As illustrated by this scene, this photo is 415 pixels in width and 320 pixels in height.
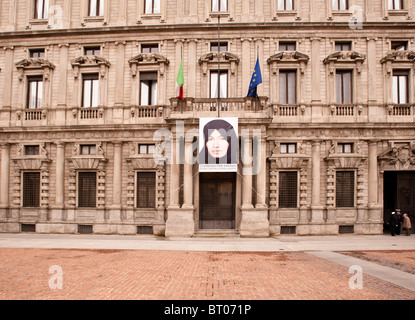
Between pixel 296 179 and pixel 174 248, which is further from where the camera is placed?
pixel 296 179

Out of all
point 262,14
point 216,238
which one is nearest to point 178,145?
point 216,238

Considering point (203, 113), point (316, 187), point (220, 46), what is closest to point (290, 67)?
point (220, 46)

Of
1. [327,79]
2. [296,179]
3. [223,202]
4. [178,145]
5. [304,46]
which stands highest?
[304,46]

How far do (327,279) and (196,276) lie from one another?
4295 millimetres

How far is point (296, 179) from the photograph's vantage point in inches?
870

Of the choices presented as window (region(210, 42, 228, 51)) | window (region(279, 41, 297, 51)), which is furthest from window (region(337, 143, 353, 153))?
window (region(210, 42, 228, 51))

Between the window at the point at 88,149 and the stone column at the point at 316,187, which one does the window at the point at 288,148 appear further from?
the window at the point at 88,149

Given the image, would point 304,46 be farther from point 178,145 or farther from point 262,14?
point 178,145

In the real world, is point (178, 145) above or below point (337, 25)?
below

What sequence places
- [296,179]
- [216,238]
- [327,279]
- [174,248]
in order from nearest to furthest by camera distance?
1. [327,279]
2. [174,248]
3. [216,238]
4. [296,179]

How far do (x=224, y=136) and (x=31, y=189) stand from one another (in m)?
15.1

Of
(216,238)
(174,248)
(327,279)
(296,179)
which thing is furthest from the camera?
(296,179)

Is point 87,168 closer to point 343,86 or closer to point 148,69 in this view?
point 148,69

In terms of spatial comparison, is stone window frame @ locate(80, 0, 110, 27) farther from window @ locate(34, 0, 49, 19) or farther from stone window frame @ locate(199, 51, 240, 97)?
stone window frame @ locate(199, 51, 240, 97)
